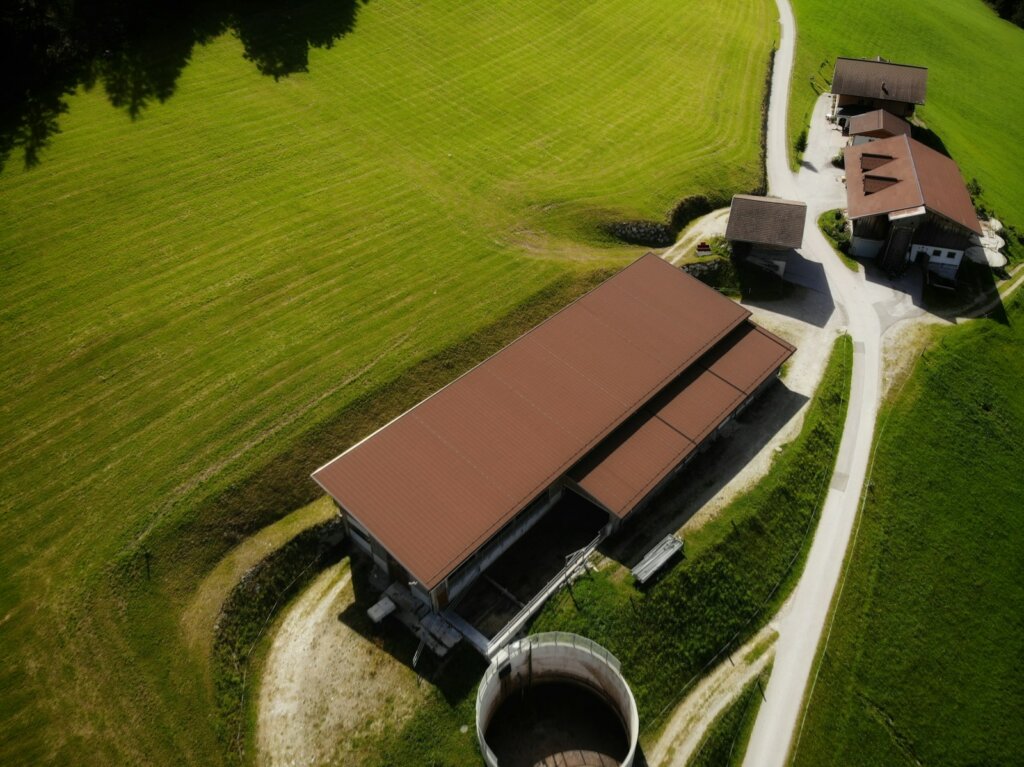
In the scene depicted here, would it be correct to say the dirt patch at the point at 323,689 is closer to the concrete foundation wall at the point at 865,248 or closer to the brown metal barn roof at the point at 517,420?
the brown metal barn roof at the point at 517,420

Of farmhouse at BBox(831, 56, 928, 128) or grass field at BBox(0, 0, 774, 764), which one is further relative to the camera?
farmhouse at BBox(831, 56, 928, 128)

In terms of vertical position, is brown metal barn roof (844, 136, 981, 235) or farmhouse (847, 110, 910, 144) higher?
farmhouse (847, 110, 910, 144)

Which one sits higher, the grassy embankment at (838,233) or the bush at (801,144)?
the bush at (801,144)

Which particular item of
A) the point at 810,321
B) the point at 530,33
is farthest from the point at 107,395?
the point at 530,33

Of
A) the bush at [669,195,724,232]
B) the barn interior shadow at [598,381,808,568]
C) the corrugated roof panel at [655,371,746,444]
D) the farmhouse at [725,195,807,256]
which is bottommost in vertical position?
the barn interior shadow at [598,381,808,568]

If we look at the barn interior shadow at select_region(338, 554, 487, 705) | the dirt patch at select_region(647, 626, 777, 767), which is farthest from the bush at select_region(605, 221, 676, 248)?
the barn interior shadow at select_region(338, 554, 487, 705)

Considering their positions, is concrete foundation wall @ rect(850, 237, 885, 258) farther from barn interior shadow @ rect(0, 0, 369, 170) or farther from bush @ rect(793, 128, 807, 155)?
barn interior shadow @ rect(0, 0, 369, 170)

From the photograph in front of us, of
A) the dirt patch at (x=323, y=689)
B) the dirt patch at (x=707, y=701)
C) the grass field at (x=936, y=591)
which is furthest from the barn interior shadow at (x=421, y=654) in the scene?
the grass field at (x=936, y=591)
